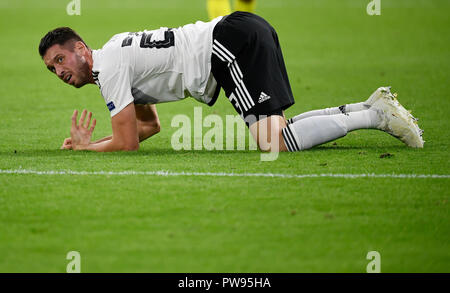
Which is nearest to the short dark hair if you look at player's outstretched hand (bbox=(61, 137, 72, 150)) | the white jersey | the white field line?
the white jersey

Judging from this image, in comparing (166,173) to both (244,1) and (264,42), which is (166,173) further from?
(244,1)

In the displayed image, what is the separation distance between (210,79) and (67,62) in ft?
4.08

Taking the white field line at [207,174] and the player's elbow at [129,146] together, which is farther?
the player's elbow at [129,146]

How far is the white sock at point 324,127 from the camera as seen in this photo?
6805 mm

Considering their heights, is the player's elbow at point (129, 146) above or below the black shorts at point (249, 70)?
below

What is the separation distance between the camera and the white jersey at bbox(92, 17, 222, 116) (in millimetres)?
6828

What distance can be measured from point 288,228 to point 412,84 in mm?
7161

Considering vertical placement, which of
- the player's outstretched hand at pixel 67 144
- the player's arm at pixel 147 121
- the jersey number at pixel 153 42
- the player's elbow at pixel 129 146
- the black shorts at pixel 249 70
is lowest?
the player's elbow at pixel 129 146

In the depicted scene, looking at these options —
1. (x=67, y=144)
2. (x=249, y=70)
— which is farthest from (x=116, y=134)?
(x=249, y=70)

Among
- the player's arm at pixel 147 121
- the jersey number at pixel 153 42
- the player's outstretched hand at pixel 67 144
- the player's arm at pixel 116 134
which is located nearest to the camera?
the player's arm at pixel 116 134

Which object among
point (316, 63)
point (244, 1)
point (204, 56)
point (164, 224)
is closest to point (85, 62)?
point (204, 56)

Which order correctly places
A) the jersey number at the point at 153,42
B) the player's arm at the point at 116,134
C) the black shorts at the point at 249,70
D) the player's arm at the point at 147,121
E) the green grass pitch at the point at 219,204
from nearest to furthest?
the green grass pitch at the point at 219,204
the player's arm at the point at 116,134
the black shorts at the point at 249,70
the jersey number at the point at 153,42
the player's arm at the point at 147,121

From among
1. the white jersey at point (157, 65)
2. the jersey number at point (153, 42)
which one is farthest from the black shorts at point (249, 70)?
the jersey number at point (153, 42)

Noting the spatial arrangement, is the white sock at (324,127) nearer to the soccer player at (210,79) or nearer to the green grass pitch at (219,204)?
the soccer player at (210,79)
